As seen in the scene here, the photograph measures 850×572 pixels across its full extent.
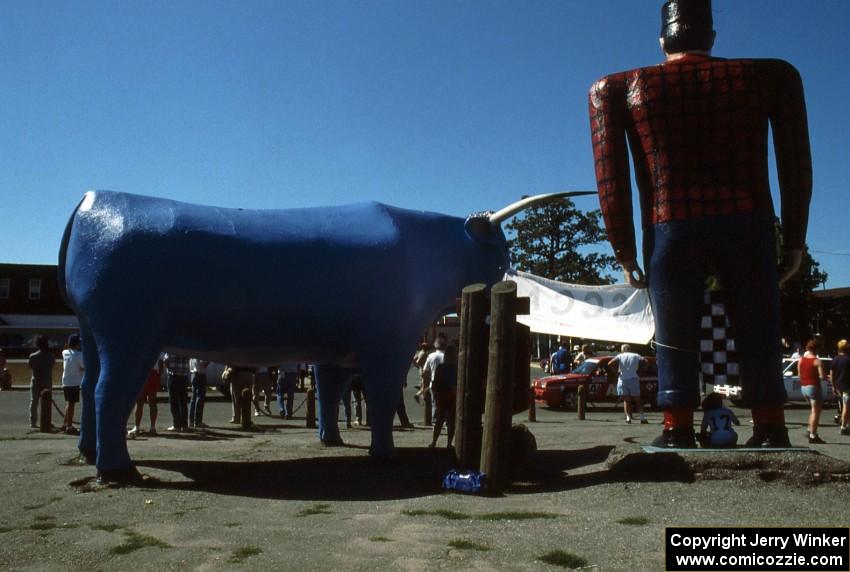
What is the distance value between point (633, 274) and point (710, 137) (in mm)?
1273

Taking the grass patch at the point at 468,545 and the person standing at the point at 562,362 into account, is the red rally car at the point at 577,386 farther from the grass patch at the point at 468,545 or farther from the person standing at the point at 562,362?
the grass patch at the point at 468,545

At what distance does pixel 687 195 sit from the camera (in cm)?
626

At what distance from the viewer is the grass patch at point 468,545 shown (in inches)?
172

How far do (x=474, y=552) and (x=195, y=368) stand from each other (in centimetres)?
903

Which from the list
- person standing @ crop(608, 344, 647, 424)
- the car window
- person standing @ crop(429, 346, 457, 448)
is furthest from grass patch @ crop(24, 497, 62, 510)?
the car window

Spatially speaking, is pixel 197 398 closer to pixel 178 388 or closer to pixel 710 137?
pixel 178 388

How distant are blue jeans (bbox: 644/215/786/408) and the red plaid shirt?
0.17m

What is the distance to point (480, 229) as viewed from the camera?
331 inches

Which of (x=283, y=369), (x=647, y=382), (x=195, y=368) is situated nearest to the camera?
(x=195, y=368)

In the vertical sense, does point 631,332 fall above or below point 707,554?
above

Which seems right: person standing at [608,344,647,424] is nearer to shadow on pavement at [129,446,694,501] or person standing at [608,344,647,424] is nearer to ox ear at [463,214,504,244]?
shadow on pavement at [129,446,694,501]

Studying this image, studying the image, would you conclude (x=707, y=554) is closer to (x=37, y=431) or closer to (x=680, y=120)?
(x=680, y=120)

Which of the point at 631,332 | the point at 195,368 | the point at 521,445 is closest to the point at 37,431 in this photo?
the point at 195,368

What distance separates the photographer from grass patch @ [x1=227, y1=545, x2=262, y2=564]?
425 cm
